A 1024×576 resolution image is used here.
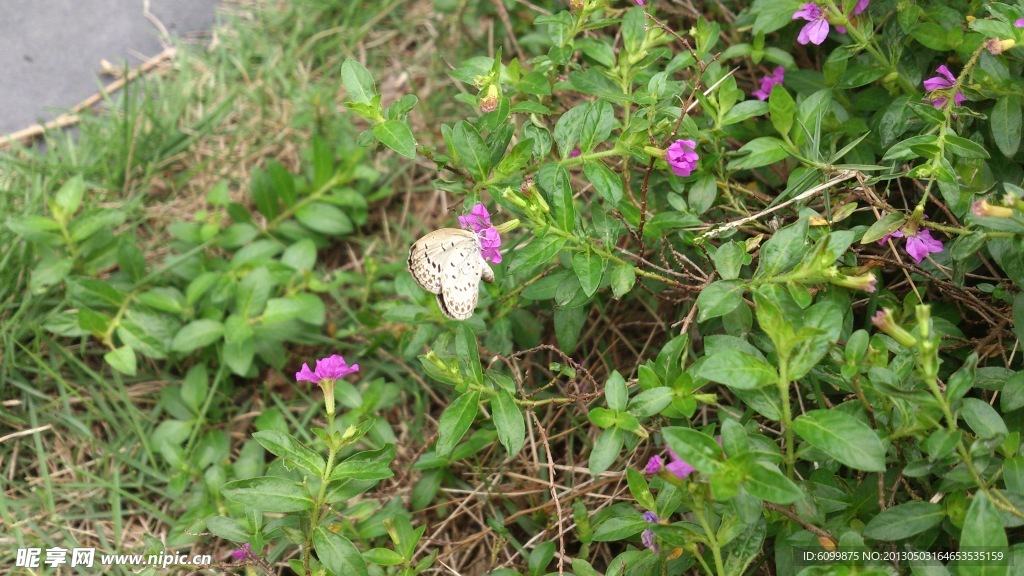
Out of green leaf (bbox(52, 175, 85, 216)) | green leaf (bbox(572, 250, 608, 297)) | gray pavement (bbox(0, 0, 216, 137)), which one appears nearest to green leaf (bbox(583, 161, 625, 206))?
green leaf (bbox(572, 250, 608, 297))

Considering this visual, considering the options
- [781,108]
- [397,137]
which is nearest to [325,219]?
[397,137]

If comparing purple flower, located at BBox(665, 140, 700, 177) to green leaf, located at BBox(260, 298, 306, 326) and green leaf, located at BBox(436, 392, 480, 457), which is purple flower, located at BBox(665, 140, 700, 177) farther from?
green leaf, located at BBox(260, 298, 306, 326)

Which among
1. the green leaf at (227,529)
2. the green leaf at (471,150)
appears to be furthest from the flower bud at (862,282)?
the green leaf at (227,529)

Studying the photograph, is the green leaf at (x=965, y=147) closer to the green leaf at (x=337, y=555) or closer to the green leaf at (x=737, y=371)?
the green leaf at (x=737, y=371)

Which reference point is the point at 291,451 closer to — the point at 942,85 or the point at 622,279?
the point at 622,279

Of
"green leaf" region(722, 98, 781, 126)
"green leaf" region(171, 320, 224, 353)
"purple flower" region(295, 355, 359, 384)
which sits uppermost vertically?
"green leaf" region(722, 98, 781, 126)

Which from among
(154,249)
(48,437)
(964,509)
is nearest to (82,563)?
(48,437)
